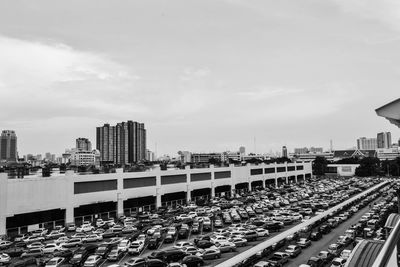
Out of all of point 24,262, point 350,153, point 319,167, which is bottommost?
point 24,262

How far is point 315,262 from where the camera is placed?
468 inches

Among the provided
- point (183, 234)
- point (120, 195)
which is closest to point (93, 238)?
point (183, 234)

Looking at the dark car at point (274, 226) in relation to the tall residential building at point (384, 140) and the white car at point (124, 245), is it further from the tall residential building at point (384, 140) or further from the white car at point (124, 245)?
the tall residential building at point (384, 140)

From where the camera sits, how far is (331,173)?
61.6 meters

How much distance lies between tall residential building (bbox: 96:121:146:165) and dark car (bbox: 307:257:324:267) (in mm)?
68276

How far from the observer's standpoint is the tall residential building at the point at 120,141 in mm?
77438

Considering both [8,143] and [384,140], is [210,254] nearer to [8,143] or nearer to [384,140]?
[8,143]

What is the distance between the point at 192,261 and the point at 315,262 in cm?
452

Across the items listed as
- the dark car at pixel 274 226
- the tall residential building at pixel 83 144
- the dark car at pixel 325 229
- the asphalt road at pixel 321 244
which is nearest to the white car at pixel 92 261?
the asphalt road at pixel 321 244

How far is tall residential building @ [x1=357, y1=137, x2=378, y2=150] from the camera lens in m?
149

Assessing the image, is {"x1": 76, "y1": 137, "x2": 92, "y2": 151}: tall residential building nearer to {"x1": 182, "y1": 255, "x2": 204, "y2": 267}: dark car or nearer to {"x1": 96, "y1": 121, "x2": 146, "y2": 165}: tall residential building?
{"x1": 96, "y1": 121, "x2": 146, "y2": 165}: tall residential building

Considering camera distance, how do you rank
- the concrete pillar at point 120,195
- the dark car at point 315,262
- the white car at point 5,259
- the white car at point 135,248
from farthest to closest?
the concrete pillar at point 120,195 < the white car at point 135,248 < the white car at point 5,259 < the dark car at point 315,262

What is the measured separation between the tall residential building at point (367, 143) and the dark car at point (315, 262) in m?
→ 155

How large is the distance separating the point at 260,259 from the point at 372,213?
1272 centimetres
